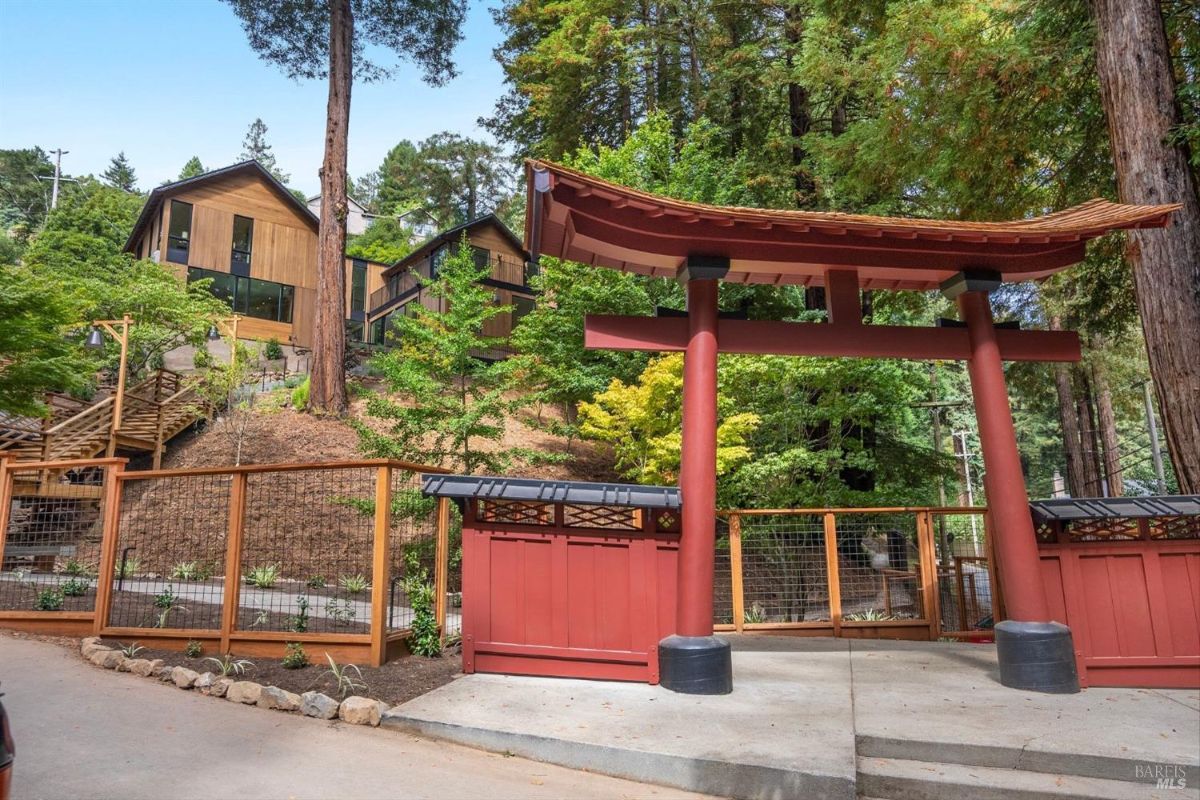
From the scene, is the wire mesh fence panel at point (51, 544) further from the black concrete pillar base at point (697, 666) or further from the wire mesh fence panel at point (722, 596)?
the wire mesh fence panel at point (722, 596)

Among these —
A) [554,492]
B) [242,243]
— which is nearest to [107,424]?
[242,243]

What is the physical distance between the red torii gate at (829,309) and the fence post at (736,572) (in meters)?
2.67

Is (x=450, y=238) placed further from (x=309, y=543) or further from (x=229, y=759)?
(x=229, y=759)

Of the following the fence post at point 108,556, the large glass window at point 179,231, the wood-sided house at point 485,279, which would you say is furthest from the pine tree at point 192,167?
the fence post at point 108,556

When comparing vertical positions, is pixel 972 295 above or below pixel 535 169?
below

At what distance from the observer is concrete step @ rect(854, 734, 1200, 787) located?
11.3ft

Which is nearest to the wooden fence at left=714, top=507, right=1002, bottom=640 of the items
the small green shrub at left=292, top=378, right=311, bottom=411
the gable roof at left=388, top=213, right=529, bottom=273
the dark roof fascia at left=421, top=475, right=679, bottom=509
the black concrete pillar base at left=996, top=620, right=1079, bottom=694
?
the black concrete pillar base at left=996, top=620, right=1079, bottom=694

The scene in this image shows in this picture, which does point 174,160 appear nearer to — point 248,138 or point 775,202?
point 248,138

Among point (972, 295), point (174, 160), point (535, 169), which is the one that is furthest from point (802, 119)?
point (174, 160)

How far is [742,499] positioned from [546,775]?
8.38 meters

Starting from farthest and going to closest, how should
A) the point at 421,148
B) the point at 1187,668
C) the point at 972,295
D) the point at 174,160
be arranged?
the point at 174,160, the point at 421,148, the point at 972,295, the point at 1187,668

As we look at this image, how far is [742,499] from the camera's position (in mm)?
11492

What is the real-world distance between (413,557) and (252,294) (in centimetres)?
2206

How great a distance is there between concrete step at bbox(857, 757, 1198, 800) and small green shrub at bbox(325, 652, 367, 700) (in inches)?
126
